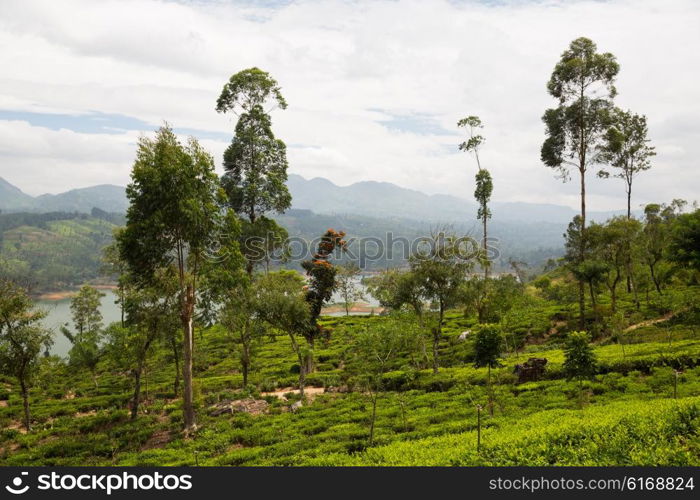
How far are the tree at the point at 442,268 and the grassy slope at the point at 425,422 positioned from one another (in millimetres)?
5082

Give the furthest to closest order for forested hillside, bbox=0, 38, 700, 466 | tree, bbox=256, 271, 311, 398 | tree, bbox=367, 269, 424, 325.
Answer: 1. tree, bbox=367, 269, 424, 325
2. tree, bbox=256, 271, 311, 398
3. forested hillside, bbox=0, 38, 700, 466

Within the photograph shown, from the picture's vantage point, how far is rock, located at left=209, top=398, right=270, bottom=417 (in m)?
24.0

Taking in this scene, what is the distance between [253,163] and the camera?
94.3ft

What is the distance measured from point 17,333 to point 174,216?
40.8 feet

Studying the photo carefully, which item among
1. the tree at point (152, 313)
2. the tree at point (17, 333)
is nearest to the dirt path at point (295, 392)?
the tree at point (152, 313)

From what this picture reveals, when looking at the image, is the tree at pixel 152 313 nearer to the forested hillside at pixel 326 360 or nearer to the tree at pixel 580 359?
the forested hillside at pixel 326 360

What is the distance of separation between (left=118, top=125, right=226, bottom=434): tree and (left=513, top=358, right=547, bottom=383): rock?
17.9m

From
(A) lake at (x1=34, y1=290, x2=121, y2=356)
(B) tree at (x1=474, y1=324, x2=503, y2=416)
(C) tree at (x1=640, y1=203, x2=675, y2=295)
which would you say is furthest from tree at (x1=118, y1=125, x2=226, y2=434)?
(A) lake at (x1=34, y1=290, x2=121, y2=356)

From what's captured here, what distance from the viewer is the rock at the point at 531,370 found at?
23.6m

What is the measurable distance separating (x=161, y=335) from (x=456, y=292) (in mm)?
18337

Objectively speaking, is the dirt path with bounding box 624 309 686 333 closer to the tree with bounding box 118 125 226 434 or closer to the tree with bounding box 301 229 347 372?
the tree with bounding box 301 229 347 372

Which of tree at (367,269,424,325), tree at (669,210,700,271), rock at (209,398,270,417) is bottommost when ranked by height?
rock at (209,398,270,417)

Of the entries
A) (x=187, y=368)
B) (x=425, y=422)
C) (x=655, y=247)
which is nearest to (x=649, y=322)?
(x=655, y=247)
